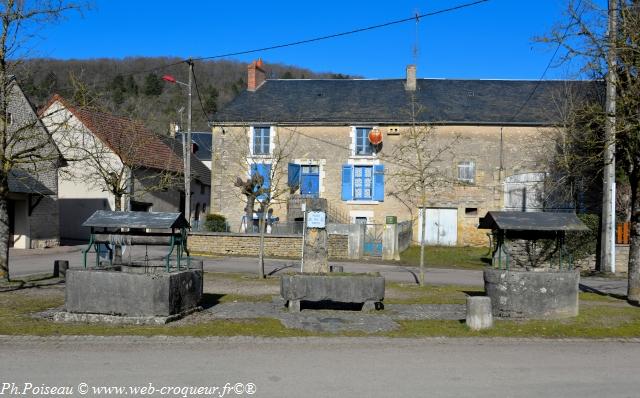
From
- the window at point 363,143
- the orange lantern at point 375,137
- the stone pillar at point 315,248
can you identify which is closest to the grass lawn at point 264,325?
the stone pillar at point 315,248

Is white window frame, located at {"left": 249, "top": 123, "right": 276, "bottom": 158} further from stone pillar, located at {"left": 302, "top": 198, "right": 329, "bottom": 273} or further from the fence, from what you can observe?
stone pillar, located at {"left": 302, "top": 198, "right": 329, "bottom": 273}

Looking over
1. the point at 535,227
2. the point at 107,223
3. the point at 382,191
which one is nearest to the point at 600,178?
the point at 382,191

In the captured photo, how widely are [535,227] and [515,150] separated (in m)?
23.0

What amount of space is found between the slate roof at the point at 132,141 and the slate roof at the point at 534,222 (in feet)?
34.5

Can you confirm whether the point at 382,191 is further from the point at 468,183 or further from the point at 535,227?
the point at 535,227

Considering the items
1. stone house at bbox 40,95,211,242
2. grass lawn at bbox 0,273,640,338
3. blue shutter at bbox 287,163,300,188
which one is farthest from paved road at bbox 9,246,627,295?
blue shutter at bbox 287,163,300,188

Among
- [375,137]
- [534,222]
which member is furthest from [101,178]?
[534,222]

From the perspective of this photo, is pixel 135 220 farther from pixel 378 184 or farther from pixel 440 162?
pixel 440 162

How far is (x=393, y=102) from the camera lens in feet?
120

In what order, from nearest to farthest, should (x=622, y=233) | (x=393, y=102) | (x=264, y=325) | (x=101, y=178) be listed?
1. (x=264, y=325)
2. (x=622, y=233)
3. (x=101, y=178)
4. (x=393, y=102)

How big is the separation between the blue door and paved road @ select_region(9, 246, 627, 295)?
347 inches

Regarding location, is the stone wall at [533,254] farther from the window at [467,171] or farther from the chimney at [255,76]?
the chimney at [255,76]

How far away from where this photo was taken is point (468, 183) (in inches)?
1332

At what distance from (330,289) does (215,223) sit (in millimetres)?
21227
